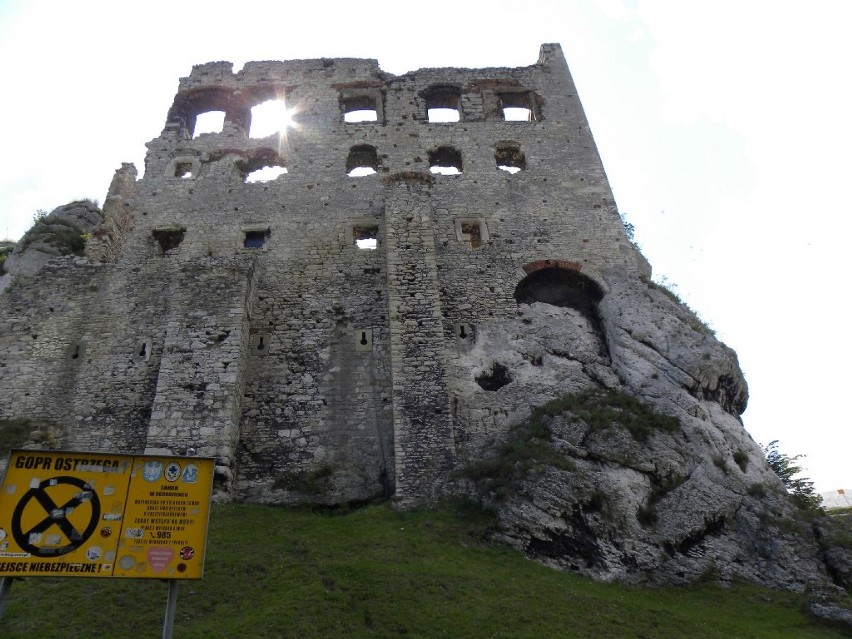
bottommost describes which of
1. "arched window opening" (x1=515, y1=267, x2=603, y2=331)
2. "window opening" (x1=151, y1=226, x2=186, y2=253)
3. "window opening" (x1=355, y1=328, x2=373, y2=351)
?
"window opening" (x1=355, y1=328, x2=373, y2=351)

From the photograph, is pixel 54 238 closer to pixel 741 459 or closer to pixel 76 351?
pixel 76 351

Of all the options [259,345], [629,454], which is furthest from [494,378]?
[259,345]

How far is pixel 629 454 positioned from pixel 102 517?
33.5ft

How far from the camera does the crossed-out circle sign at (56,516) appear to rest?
7668 millimetres

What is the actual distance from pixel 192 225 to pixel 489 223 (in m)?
8.90

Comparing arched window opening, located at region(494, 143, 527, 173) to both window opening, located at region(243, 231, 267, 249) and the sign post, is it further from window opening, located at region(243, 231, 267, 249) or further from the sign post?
the sign post

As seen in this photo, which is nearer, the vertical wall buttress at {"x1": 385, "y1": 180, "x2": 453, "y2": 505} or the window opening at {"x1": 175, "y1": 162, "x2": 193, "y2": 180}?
the vertical wall buttress at {"x1": 385, "y1": 180, "x2": 453, "y2": 505}

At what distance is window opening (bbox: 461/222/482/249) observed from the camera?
20023mm

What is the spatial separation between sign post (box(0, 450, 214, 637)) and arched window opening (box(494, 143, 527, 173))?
1670cm

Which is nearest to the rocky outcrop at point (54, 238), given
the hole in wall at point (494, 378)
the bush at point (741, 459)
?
the hole in wall at point (494, 378)

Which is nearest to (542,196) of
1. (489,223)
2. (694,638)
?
(489,223)

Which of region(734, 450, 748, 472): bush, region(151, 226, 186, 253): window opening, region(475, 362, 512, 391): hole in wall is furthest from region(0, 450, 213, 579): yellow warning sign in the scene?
region(151, 226, 186, 253): window opening

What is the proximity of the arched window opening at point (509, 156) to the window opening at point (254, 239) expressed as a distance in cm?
794

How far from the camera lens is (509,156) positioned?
75.2 feet
